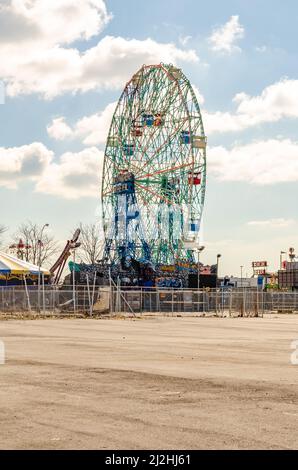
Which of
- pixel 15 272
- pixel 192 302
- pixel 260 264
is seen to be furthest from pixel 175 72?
pixel 260 264

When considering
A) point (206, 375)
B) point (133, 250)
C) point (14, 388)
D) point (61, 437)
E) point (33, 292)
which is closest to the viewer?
point (61, 437)

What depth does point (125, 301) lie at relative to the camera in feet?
190

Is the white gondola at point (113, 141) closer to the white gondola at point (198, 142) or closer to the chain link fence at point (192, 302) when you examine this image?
the white gondola at point (198, 142)

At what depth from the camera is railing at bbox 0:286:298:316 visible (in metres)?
58.1

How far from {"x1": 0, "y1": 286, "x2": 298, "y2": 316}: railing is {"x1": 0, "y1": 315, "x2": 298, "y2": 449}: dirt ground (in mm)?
34512

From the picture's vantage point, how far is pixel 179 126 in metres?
A: 99.4

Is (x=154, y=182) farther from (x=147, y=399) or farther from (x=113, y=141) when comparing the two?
(x=147, y=399)

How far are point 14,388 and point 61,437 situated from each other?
4851mm

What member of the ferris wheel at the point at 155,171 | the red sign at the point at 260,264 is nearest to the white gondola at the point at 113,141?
the ferris wheel at the point at 155,171

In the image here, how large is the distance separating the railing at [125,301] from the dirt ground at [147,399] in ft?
113

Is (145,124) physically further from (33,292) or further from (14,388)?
(14,388)

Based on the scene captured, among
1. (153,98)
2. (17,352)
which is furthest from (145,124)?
(17,352)

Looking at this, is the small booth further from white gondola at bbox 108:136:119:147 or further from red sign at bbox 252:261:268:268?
red sign at bbox 252:261:268:268

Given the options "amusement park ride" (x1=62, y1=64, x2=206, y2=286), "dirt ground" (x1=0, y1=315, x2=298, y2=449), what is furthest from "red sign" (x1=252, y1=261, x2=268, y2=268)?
"dirt ground" (x1=0, y1=315, x2=298, y2=449)
